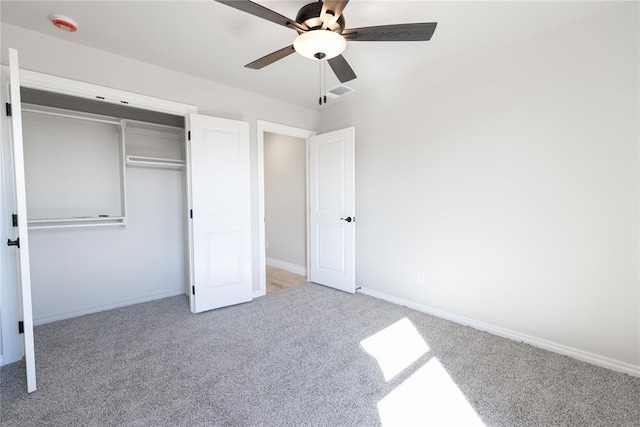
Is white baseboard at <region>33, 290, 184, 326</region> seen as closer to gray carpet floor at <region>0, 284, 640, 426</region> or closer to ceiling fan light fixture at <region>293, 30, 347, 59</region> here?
gray carpet floor at <region>0, 284, 640, 426</region>

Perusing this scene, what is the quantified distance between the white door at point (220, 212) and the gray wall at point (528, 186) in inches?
68.5

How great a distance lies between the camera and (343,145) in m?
3.71

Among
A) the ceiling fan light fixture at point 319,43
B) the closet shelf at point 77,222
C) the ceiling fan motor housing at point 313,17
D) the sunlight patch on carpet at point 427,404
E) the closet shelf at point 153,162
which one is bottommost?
the sunlight patch on carpet at point 427,404

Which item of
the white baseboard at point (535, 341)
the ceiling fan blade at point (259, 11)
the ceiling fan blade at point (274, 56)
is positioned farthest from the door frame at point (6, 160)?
the white baseboard at point (535, 341)

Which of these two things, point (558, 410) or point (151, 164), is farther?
point (151, 164)

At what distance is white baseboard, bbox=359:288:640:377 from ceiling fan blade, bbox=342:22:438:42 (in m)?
2.53

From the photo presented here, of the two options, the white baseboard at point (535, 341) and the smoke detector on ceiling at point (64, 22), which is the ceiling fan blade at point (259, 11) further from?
the white baseboard at point (535, 341)

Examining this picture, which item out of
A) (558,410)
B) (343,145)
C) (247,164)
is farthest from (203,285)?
(558,410)

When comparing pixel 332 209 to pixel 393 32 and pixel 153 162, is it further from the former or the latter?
pixel 393 32

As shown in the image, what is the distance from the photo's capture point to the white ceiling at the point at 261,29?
6.56 ft

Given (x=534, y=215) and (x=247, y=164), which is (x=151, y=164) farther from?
(x=534, y=215)

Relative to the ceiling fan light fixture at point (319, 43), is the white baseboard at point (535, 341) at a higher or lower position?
lower

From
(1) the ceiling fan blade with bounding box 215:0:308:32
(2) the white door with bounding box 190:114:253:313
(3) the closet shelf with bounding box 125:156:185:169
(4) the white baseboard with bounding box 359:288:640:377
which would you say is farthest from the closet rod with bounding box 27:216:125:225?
(4) the white baseboard with bounding box 359:288:640:377

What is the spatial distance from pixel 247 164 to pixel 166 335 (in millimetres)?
2003
